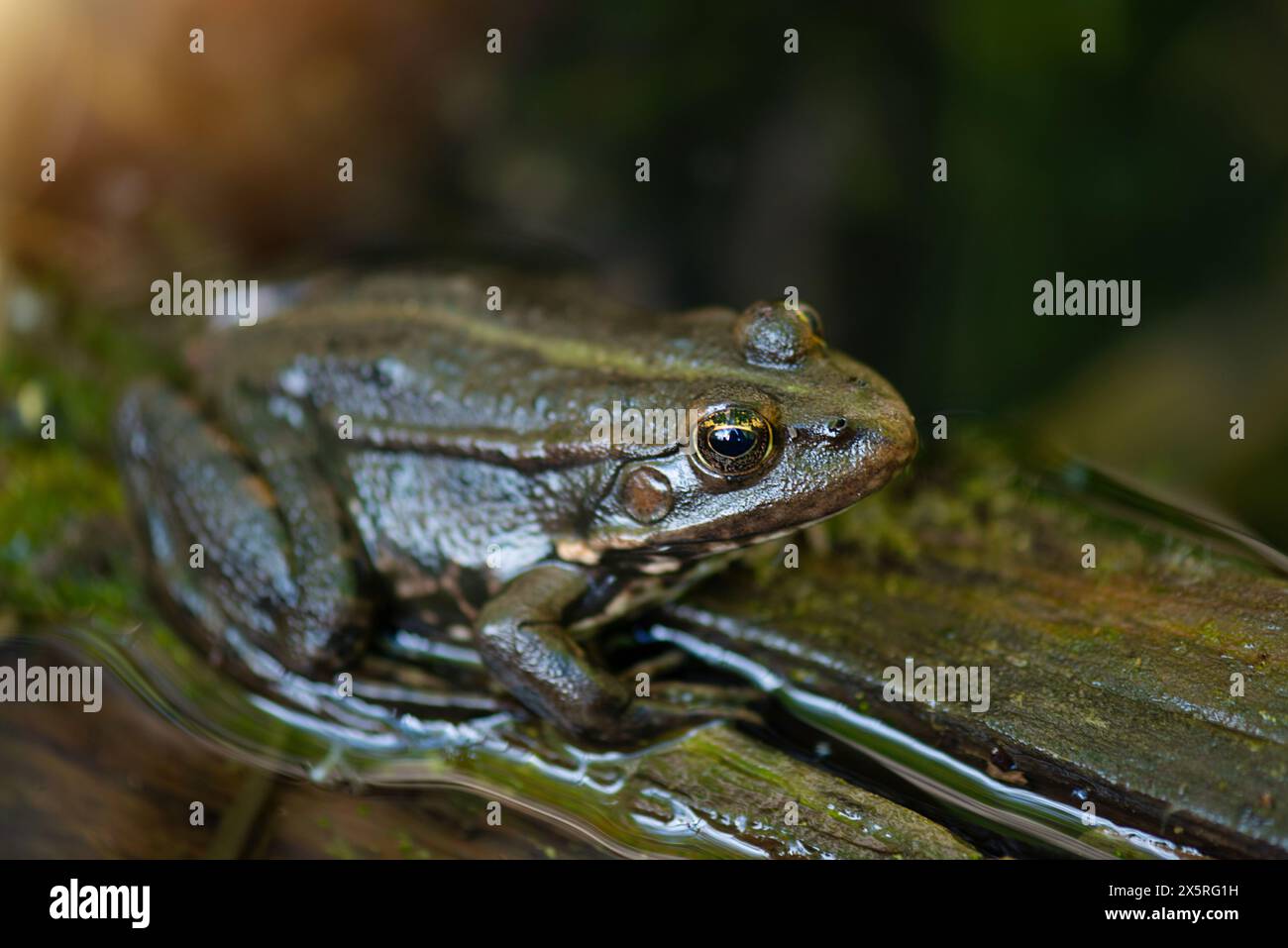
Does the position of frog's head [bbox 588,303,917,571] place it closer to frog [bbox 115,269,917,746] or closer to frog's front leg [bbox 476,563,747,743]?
frog [bbox 115,269,917,746]

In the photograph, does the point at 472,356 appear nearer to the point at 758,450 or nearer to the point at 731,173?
the point at 758,450

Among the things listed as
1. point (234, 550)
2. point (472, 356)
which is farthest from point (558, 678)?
point (234, 550)

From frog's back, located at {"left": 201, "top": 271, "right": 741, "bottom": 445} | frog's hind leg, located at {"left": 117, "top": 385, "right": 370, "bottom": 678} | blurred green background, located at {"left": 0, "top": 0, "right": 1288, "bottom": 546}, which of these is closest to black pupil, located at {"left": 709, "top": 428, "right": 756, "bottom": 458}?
frog's back, located at {"left": 201, "top": 271, "right": 741, "bottom": 445}

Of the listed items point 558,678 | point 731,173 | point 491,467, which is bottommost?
point 558,678

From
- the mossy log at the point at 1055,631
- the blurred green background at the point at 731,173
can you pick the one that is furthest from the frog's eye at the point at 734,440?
the blurred green background at the point at 731,173

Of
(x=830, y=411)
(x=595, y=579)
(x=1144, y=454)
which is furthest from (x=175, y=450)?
(x=1144, y=454)
